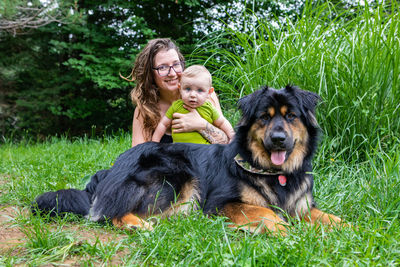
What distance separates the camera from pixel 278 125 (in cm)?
252

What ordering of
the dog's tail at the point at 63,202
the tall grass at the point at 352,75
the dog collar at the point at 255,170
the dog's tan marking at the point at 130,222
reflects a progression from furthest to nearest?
1. the tall grass at the point at 352,75
2. the dog collar at the point at 255,170
3. the dog's tail at the point at 63,202
4. the dog's tan marking at the point at 130,222

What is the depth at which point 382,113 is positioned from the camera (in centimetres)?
361

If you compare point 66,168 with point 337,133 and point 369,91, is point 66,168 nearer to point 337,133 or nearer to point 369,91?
point 337,133

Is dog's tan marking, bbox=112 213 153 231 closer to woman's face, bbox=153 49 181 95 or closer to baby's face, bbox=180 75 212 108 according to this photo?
baby's face, bbox=180 75 212 108

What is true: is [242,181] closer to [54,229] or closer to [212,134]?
[212,134]

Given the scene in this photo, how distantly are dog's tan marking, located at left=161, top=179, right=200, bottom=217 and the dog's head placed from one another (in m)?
0.55

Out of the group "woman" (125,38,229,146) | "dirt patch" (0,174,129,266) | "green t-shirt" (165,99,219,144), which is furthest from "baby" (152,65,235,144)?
"dirt patch" (0,174,129,266)

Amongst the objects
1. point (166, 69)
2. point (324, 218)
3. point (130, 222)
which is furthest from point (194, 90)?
point (324, 218)

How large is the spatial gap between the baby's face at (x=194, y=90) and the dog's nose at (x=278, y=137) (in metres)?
1.22

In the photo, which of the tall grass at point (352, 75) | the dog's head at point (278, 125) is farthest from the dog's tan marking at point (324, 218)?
the tall grass at point (352, 75)

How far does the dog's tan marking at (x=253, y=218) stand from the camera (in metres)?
2.23

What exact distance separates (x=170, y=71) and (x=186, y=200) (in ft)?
5.62

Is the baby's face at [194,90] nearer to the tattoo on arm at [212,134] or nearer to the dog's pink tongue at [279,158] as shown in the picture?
the tattoo on arm at [212,134]

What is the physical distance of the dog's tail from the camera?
2.56 metres
